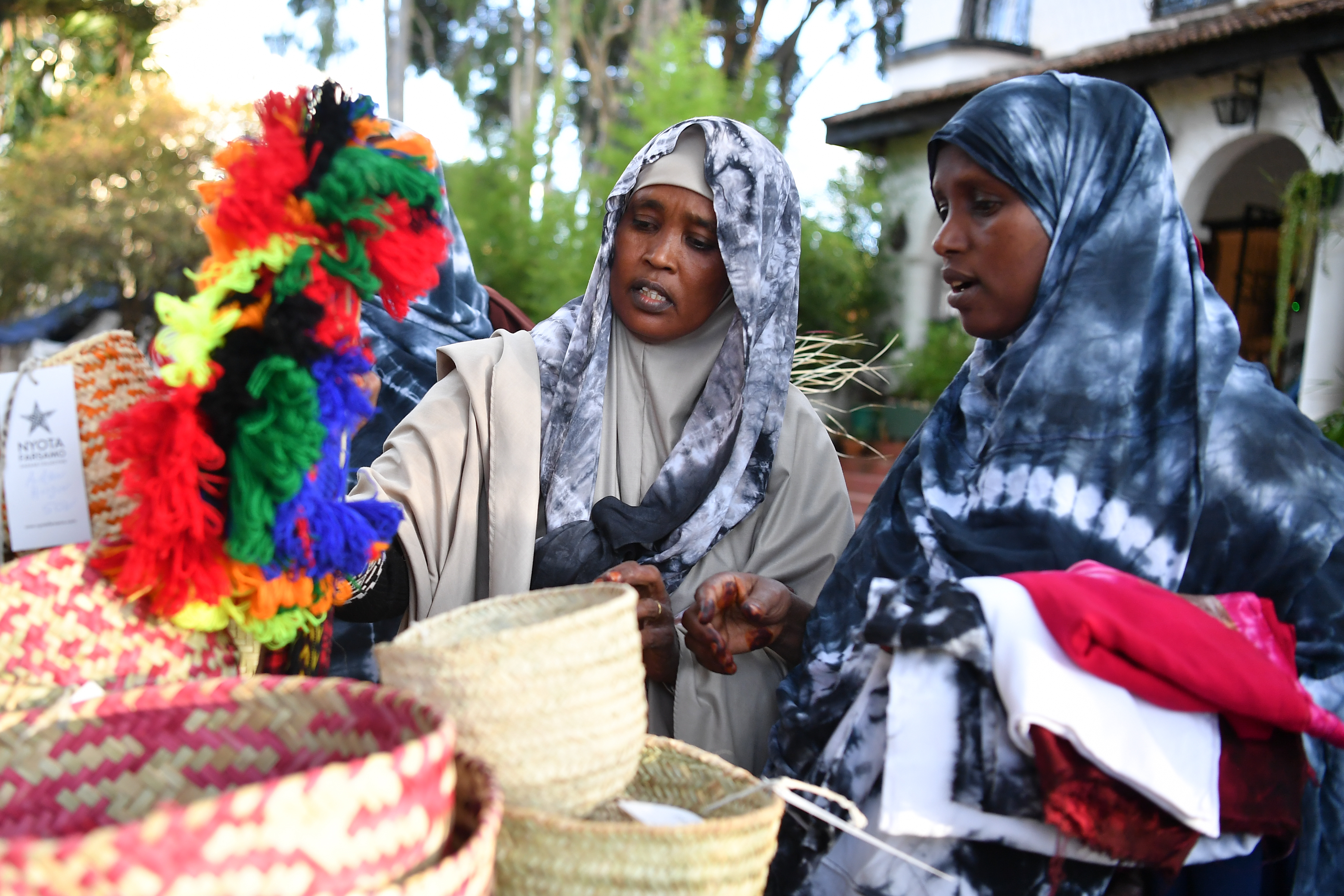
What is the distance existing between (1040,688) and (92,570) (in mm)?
1256

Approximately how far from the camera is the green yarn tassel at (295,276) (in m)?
1.16

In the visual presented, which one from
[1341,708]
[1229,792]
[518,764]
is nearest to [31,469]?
[518,764]

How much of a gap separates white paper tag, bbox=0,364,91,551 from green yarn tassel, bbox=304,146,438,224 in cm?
53

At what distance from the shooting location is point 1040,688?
140cm

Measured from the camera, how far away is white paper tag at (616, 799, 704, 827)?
4.05ft

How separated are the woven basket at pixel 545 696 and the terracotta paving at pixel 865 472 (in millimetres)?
8455

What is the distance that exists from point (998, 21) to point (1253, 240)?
401 cm

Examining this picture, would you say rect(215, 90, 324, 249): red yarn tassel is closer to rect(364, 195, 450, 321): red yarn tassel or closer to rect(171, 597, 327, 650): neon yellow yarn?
rect(364, 195, 450, 321): red yarn tassel

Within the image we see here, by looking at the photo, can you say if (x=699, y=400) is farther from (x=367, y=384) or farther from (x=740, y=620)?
(x=367, y=384)

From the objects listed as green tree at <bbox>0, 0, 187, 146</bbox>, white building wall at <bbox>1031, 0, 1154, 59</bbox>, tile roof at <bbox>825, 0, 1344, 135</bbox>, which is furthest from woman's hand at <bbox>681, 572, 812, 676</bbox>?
green tree at <bbox>0, 0, 187, 146</bbox>

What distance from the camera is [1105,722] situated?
55.4 inches

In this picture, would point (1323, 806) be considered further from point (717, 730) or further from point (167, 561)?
point (167, 561)

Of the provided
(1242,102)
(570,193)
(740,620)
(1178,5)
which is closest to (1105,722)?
(740,620)

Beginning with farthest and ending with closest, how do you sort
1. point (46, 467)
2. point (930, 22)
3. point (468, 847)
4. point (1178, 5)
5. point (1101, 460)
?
point (930, 22)
point (1178, 5)
point (1101, 460)
point (46, 467)
point (468, 847)
